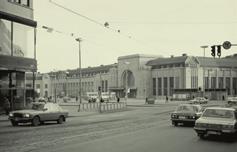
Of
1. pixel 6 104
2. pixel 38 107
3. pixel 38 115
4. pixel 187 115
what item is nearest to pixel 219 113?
pixel 187 115

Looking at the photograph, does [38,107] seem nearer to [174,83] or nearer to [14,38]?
[14,38]

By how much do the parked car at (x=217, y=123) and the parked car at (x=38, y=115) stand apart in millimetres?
11446

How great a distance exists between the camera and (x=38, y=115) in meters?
25.5

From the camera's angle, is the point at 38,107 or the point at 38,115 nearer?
the point at 38,115

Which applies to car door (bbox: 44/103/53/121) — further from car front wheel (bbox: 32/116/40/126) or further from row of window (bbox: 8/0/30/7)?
row of window (bbox: 8/0/30/7)

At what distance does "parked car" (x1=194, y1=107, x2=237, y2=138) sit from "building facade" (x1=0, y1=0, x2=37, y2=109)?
72.4ft

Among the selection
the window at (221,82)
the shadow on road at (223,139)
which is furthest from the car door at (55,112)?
the window at (221,82)

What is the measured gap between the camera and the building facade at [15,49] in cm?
3581

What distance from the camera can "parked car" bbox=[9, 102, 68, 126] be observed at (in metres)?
24.9

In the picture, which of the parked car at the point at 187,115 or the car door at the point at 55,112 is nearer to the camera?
the parked car at the point at 187,115

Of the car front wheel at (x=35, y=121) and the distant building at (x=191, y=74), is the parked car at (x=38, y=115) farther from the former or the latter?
the distant building at (x=191, y=74)

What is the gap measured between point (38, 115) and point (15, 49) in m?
14.2

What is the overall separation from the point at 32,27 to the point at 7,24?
13.3ft

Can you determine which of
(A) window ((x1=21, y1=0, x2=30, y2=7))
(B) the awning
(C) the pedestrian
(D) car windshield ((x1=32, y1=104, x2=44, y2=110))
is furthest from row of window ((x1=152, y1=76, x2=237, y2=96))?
(D) car windshield ((x1=32, y1=104, x2=44, y2=110))
